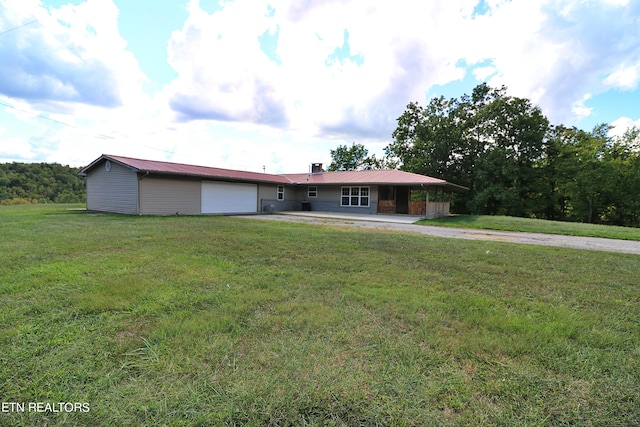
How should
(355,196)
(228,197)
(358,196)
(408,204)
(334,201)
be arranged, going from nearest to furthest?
(228,197), (408,204), (358,196), (355,196), (334,201)

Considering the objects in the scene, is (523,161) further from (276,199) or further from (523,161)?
(276,199)

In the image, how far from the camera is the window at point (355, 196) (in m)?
20.6

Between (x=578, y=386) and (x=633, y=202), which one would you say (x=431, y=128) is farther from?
(x=578, y=386)

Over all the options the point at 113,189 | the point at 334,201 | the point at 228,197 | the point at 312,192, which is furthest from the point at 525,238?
the point at 113,189

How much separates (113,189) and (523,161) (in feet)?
104

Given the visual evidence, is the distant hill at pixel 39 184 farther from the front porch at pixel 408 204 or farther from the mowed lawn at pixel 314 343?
the mowed lawn at pixel 314 343

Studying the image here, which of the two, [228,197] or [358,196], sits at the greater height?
[358,196]

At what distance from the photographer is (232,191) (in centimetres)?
1883

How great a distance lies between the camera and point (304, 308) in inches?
128

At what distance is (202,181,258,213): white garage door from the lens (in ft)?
56.9

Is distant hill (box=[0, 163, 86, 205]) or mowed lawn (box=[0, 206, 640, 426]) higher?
distant hill (box=[0, 163, 86, 205])

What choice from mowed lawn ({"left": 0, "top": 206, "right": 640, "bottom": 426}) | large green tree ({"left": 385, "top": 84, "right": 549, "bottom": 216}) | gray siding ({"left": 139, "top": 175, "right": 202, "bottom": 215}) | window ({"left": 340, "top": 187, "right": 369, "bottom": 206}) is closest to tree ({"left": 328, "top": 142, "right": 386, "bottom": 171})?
large green tree ({"left": 385, "top": 84, "right": 549, "bottom": 216})

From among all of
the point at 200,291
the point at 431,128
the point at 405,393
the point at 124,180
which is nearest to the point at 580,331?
the point at 405,393

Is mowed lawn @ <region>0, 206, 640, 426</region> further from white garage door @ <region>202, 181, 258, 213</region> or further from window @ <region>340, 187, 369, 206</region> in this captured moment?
window @ <region>340, 187, 369, 206</region>
